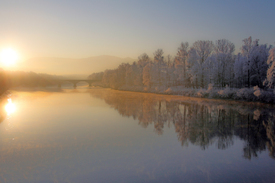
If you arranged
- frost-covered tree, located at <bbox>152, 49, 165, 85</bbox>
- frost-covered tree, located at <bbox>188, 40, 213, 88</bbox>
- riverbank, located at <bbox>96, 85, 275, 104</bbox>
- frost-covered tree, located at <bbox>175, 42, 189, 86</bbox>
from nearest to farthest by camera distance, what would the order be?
1. riverbank, located at <bbox>96, 85, 275, 104</bbox>
2. frost-covered tree, located at <bbox>188, 40, 213, 88</bbox>
3. frost-covered tree, located at <bbox>175, 42, 189, 86</bbox>
4. frost-covered tree, located at <bbox>152, 49, 165, 85</bbox>

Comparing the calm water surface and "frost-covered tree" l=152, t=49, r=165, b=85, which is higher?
"frost-covered tree" l=152, t=49, r=165, b=85

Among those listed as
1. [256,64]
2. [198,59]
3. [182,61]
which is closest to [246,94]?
[256,64]

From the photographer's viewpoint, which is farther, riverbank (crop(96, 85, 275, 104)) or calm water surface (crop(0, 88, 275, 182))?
riverbank (crop(96, 85, 275, 104))

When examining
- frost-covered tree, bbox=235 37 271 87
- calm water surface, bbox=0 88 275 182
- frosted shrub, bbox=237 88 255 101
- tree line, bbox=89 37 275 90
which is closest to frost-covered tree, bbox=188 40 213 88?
tree line, bbox=89 37 275 90

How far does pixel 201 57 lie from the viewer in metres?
63.4

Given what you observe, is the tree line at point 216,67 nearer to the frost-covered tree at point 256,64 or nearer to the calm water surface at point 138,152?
the frost-covered tree at point 256,64

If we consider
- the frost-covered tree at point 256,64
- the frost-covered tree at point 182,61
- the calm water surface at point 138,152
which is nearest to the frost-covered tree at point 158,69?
the frost-covered tree at point 182,61

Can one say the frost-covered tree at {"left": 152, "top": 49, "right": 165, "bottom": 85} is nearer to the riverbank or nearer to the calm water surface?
the riverbank

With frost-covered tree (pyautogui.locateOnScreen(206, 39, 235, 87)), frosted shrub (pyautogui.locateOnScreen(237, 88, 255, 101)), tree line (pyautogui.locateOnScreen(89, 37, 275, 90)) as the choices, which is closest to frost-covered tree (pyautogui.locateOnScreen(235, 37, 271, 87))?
tree line (pyautogui.locateOnScreen(89, 37, 275, 90))

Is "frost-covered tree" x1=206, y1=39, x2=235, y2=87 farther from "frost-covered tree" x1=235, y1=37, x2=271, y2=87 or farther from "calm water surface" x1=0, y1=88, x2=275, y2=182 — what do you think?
"calm water surface" x1=0, y1=88, x2=275, y2=182

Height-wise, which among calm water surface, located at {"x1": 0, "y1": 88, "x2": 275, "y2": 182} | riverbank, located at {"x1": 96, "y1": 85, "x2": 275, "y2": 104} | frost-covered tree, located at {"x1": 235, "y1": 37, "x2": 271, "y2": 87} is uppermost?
frost-covered tree, located at {"x1": 235, "y1": 37, "x2": 271, "y2": 87}

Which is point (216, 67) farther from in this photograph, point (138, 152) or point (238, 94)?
point (138, 152)

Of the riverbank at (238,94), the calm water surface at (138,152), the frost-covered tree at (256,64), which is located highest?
the frost-covered tree at (256,64)

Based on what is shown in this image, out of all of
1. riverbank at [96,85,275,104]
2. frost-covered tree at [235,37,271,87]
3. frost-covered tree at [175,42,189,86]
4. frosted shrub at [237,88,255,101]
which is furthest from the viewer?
frost-covered tree at [175,42,189,86]
